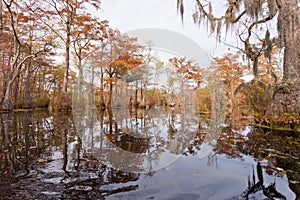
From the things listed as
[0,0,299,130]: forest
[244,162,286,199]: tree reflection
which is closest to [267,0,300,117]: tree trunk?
[0,0,299,130]: forest

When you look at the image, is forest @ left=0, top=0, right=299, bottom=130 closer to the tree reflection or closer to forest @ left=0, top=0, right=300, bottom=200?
forest @ left=0, top=0, right=300, bottom=200

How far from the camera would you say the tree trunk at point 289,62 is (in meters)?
4.64

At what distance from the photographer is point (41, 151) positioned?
9.02 feet

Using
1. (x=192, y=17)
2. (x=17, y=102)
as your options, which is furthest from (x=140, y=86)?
(x=192, y=17)

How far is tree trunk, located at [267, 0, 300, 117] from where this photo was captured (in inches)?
183

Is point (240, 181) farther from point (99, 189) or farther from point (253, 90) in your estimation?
point (253, 90)

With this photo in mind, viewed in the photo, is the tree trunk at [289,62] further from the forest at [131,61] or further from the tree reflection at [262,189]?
the tree reflection at [262,189]

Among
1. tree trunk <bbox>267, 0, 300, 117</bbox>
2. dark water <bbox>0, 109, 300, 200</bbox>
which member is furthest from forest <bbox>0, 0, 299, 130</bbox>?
dark water <bbox>0, 109, 300, 200</bbox>

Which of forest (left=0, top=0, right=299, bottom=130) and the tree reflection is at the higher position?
forest (left=0, top=0, right=299, bottom=130)

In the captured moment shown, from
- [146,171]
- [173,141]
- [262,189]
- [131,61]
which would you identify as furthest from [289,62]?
[131,61]

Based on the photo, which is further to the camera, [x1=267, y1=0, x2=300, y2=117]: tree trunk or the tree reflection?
[x1=267, y1=0, x2=300, y2=117]: tree trunk

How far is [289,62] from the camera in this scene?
487cm

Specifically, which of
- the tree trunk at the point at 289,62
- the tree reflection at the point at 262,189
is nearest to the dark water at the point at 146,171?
the tree reflection at the point at 262,189

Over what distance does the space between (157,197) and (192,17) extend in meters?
6.71
